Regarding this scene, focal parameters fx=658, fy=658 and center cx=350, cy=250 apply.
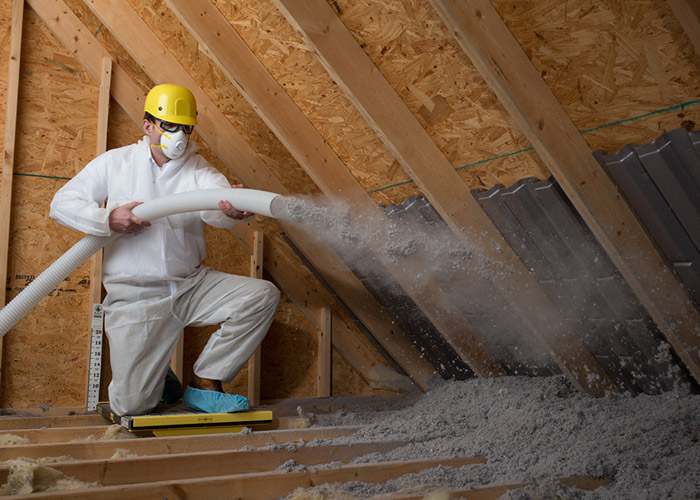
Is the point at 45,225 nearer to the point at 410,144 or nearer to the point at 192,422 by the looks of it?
the point at 192,422

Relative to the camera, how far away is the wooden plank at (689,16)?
155 cm

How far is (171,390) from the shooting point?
329cm

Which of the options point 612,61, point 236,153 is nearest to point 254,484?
point 612,61

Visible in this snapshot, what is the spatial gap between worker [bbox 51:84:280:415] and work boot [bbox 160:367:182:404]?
14.0 inches

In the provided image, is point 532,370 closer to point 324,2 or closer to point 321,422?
point 321,422

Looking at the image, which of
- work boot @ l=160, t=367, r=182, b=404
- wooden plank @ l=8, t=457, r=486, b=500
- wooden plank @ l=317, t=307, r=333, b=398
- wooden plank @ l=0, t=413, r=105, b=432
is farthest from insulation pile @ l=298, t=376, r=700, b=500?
wooden plank @ l=0, t=413, r=105, b=432

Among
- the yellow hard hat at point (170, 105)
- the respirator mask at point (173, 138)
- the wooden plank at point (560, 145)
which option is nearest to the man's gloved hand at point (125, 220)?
the respirator mask at point (173, 138)

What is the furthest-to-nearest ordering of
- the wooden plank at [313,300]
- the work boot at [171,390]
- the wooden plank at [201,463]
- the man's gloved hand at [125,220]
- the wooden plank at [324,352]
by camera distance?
the wooden plank at [324,352] → the wooden plank at [313,300] → the work boot at [171,390] → the man's gloved hand at [125,220] → the wooden plank at [201,463]

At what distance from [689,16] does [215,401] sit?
222cm

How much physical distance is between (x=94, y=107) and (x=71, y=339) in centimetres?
132

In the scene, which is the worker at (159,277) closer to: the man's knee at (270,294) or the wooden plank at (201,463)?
the man's knee at (270,294)

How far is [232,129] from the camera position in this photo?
11.2ft

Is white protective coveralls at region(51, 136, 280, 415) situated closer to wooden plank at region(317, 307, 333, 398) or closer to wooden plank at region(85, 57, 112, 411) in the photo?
wooden plank at region(85, 57, 112, 411)

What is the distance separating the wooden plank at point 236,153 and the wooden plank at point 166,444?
1.14 m
